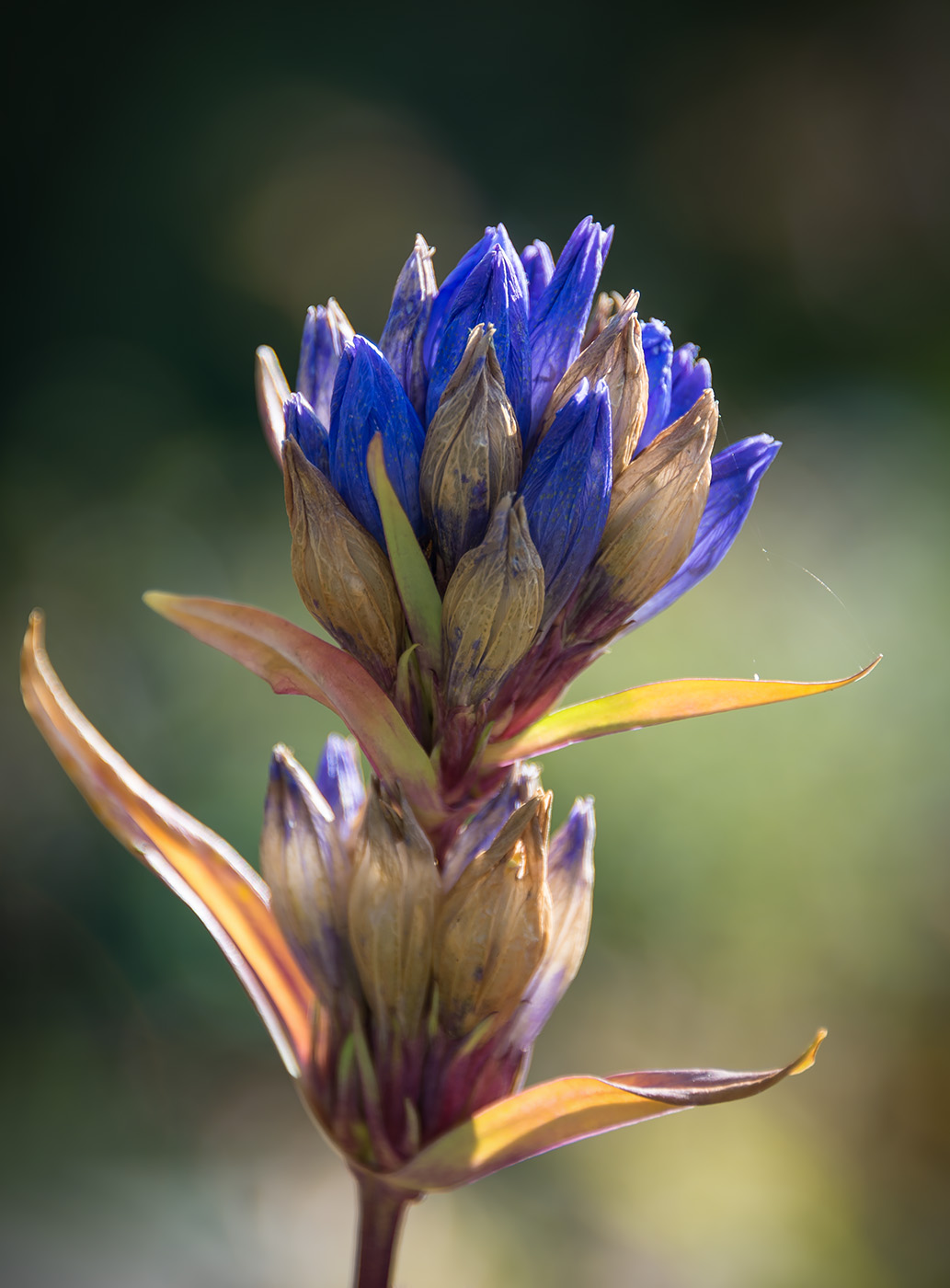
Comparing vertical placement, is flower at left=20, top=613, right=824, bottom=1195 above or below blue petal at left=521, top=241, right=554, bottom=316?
below

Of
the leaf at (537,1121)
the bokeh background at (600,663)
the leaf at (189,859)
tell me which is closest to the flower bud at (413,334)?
the leaf at (189,859)

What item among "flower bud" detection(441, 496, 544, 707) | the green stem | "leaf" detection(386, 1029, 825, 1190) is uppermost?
"flower bud" detection(441, 496, 544, 707)

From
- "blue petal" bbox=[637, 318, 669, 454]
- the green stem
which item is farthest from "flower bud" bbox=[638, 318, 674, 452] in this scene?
the green stem

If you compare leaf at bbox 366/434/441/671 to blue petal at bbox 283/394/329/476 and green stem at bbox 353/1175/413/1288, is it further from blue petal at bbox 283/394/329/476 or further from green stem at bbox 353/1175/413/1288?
green stem at bbox 353/1175/413/1288

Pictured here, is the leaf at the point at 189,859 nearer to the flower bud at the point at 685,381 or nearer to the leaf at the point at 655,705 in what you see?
the leaf at the point at 655,705

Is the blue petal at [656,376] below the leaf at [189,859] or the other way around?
the other way around

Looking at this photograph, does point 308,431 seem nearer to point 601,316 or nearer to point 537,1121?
point 601,316

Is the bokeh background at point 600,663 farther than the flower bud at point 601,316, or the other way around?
the bokeh background at point 600,663
